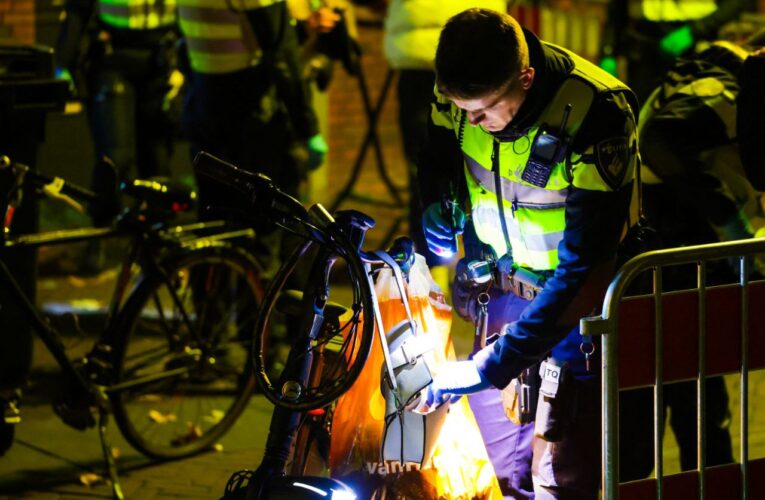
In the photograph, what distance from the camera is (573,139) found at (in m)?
3.46

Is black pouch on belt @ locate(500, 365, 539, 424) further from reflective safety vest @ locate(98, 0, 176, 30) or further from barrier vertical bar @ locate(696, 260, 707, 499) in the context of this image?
reflective safety vest @ locate(98, 0, 176, 30)

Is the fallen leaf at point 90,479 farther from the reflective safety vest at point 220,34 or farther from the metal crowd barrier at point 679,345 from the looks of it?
the metal crowd barrier at point 679,345

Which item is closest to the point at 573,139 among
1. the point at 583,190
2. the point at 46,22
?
the point at 583,190

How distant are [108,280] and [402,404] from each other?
4788mm

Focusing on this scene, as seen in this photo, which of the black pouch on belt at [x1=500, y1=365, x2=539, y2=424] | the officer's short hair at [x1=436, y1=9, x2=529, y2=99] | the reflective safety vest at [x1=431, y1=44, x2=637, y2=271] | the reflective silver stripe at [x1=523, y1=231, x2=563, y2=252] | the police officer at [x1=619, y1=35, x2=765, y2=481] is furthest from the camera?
the police officer at [x1=619, y1=35, x2=765, y2=481]

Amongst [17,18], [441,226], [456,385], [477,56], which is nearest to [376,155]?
[17,18]

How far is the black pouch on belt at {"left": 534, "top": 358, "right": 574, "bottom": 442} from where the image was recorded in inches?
144


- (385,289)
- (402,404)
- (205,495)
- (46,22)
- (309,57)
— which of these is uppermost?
(46,22)

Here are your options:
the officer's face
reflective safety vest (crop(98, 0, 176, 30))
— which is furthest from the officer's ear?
reflective safety vest (crop(98, 0, 176, 30))

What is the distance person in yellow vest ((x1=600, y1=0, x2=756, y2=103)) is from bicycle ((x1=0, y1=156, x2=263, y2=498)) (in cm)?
340

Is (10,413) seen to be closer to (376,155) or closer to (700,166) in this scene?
(700,166)

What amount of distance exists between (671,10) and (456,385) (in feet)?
16.7

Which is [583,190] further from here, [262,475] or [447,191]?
[262,475]

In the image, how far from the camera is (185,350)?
5359mm
